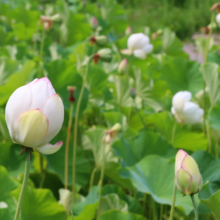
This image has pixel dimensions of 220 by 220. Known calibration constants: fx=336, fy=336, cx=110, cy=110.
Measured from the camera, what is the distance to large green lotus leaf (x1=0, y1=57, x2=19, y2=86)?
0.97 m

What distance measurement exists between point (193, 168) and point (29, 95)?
21 centimetres

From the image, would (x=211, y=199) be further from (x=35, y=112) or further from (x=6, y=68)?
(x=6, y=68)

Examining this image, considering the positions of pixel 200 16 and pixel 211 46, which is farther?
pixel 200 16

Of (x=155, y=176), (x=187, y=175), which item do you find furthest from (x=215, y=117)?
(x=187, y=175)

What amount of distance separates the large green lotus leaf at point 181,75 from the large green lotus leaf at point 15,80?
0.44m

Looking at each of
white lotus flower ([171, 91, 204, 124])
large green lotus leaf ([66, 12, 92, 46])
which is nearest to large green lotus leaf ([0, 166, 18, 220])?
white lotus flower ([171, 91, 204, 124])

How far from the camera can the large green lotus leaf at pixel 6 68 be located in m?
0.97

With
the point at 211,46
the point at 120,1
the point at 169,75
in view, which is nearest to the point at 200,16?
the point at 120,1

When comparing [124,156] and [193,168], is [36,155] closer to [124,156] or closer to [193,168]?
[124,156]

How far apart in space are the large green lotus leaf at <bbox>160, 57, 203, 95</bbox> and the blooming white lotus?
0.80m

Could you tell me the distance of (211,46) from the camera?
1.50 m

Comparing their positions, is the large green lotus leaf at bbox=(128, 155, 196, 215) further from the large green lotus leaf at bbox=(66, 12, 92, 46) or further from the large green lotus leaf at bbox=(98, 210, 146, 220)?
the large green lotus leaf at bbox=(66, 12, 92, 46)

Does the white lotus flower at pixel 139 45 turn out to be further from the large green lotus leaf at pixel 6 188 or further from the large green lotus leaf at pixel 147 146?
the large green lotus leaf at pixel 6 188

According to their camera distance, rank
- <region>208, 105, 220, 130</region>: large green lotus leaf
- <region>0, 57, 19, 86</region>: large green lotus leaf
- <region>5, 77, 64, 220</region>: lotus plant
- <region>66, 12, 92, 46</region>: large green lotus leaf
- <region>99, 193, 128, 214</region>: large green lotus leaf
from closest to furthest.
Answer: <region>5, 77, 64, 220</region>: lotus plant → <region>99, 193, 128, 214</region>: large green lotus leaf → <region>208, 105, 220, 130</region>: large green lotus leaf → <region>0, 57, 19, 86</region>: large green lotus leaf → <region>66, 12, 92, 46</region>: large green lotus leaf
